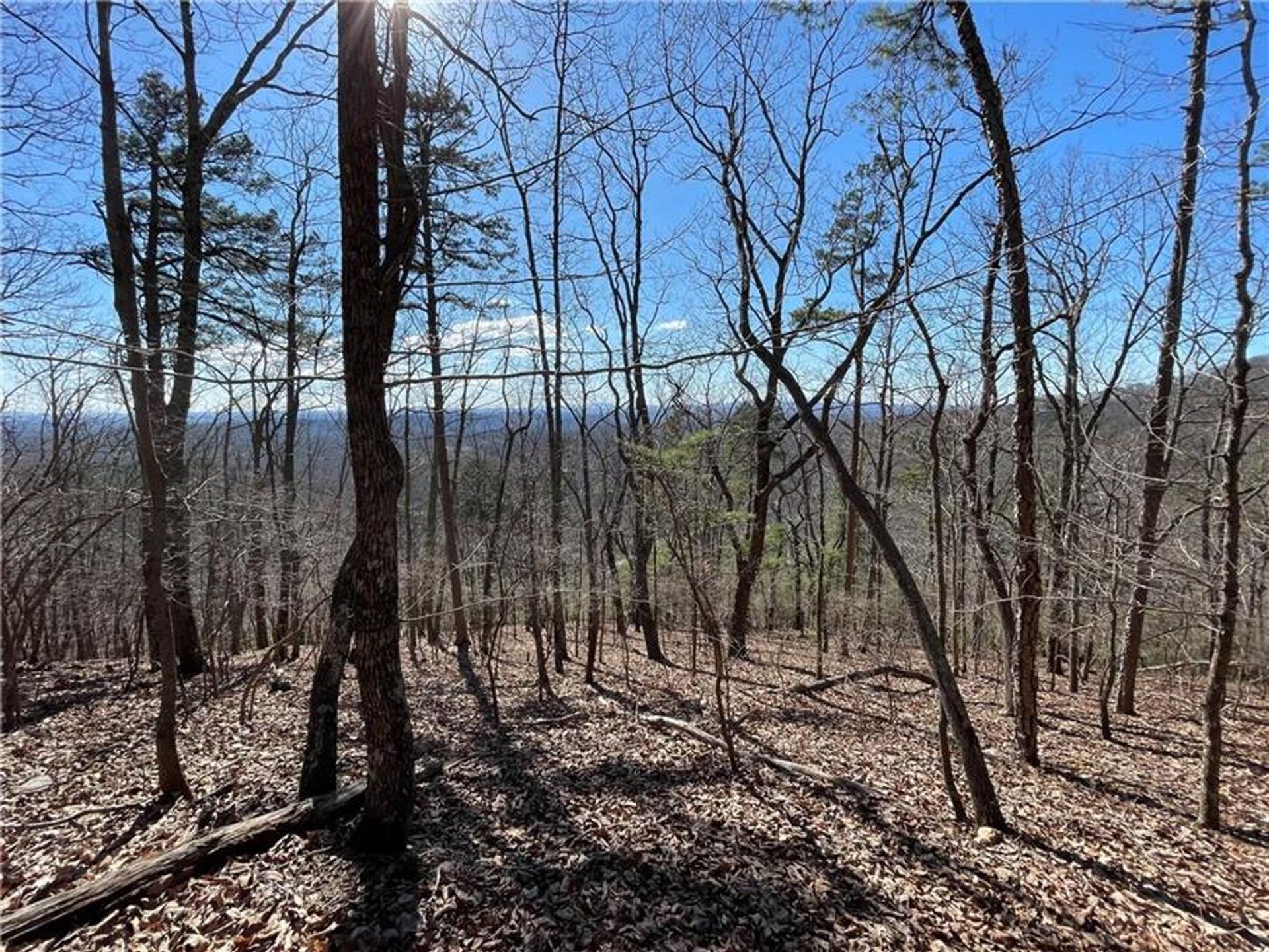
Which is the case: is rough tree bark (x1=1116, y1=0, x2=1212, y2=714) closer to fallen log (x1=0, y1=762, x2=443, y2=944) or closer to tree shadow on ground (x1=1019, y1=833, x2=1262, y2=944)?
tree shadow on ground (x1=1019, y1=833, x2=1262, y2=944)

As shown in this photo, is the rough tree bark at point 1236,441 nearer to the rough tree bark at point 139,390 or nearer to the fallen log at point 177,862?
the fallen log at point 177,862

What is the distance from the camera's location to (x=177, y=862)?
3184mm

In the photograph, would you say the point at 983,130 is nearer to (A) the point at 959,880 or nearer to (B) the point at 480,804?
(A) the point at 959,880

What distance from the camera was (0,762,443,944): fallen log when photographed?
9.04 ft

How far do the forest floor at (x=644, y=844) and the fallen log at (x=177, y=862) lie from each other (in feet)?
0.29

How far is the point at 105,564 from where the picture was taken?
13555 millimetres

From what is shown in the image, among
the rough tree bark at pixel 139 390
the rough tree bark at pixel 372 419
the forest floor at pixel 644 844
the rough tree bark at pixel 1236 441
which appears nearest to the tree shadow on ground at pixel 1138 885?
the forest floor at pixel 644 844

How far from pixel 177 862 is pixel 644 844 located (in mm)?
2635

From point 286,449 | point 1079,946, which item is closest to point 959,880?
point 1079,946

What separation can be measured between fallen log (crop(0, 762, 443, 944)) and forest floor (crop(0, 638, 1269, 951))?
9 cm

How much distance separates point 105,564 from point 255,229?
33.7 ft

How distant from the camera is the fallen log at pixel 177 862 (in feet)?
9.04

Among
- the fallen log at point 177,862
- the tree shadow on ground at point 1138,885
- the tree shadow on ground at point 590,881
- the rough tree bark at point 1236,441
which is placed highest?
the rough tree bark at point 1236,441

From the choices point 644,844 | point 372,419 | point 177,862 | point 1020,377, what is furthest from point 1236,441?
point 177,862
